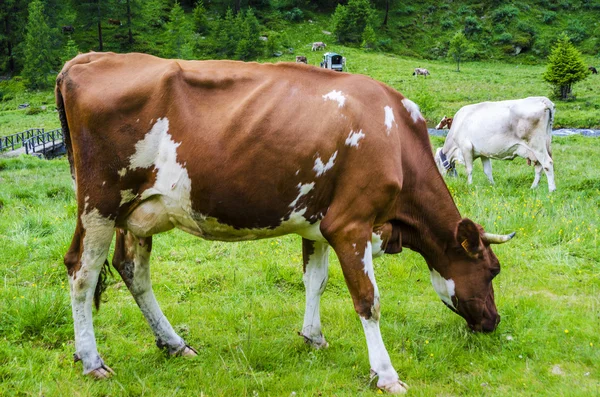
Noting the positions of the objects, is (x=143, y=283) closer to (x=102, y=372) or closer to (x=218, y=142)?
(x=102, y=372)

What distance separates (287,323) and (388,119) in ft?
7.67

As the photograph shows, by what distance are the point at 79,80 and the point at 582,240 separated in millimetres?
6408

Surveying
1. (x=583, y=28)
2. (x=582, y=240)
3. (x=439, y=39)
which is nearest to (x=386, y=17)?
(x=439, y=39)

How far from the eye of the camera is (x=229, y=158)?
13.1 feet

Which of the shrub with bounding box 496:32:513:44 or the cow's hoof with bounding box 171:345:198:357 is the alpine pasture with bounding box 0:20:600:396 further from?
the shrub with bounding box 496:32:513:44

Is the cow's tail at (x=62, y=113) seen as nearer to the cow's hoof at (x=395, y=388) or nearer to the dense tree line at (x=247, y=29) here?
the cow's hoof at (x=395, y=388)

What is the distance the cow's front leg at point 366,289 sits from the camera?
415cm

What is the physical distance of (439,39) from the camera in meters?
61.2

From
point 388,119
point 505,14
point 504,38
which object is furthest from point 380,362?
point 505,14

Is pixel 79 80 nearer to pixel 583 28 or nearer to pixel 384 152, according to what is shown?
pixel 384 152

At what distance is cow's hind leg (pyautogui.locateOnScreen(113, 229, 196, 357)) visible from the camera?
4781 mm

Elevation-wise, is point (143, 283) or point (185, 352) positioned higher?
point (143, 283)

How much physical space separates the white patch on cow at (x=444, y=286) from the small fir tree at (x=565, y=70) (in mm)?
30024

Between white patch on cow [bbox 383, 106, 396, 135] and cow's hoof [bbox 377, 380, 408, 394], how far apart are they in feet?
6.38
